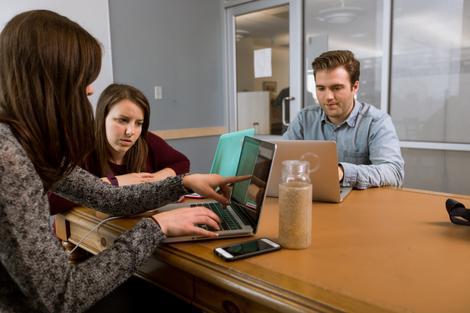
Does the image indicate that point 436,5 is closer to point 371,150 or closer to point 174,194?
point 371,150

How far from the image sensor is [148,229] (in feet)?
2.71

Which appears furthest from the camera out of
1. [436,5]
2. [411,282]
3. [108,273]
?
[436,5]

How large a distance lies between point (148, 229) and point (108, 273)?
121mm

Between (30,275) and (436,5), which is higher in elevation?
(436,5)

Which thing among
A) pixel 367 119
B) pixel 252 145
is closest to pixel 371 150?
pixel 367 119

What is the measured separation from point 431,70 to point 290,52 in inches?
46.2

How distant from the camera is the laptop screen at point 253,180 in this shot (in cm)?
86

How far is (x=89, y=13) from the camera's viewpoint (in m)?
2.89

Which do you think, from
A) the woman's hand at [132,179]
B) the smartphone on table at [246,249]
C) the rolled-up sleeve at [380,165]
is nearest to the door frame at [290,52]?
the rolled-up sleeve at [380,165]

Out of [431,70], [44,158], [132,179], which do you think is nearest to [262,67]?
[431,70]

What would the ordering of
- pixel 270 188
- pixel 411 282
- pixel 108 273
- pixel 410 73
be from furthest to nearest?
pixel 410 73, pixel 270 188, pixel 108 273, pixel 411 282

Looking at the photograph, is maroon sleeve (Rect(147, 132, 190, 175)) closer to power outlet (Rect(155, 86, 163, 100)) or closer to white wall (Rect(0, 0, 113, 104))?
white wall (Rect(0, 0, 113, 104))

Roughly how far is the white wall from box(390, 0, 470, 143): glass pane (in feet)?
7.03

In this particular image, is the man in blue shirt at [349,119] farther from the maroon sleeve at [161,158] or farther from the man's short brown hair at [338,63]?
the maroon sleeve at [161,158]
